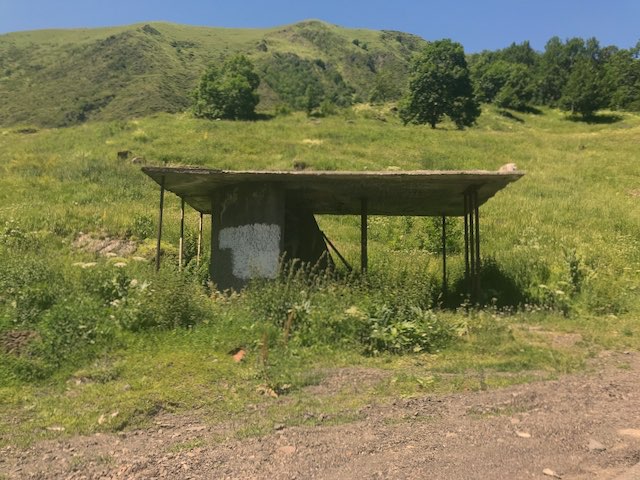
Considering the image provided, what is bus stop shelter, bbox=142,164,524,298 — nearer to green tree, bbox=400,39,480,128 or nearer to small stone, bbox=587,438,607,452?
small stone, bbox=587,438,607,452

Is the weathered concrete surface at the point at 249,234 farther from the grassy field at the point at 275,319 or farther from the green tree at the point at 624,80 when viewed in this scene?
the green tree at the point at 624,80

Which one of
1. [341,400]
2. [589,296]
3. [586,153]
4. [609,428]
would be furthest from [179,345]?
[586,153]

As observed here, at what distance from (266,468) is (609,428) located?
2676 mm

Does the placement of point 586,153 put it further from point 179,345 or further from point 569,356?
point 179,345

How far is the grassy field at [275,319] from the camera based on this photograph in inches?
208

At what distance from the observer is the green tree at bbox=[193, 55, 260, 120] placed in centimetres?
7050

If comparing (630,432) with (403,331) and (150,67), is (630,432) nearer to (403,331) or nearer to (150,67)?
(403,331)

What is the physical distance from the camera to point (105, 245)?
1391cm

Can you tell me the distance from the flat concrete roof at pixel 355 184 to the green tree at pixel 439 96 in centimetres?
4922

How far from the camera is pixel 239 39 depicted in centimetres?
17250

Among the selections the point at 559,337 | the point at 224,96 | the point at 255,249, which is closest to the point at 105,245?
the point at 255,249

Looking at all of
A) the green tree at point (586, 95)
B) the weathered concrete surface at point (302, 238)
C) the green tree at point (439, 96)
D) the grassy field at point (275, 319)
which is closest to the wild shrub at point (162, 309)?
the grassy field at point (275, 319)

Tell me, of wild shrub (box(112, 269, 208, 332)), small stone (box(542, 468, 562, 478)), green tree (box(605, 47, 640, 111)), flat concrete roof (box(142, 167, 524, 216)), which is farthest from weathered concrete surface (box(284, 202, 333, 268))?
green tree (box(605, 47, 640, 111))

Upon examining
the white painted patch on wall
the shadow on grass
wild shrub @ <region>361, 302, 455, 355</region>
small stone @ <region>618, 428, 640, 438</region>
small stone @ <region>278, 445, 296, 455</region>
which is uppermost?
the white painted patch on wall
